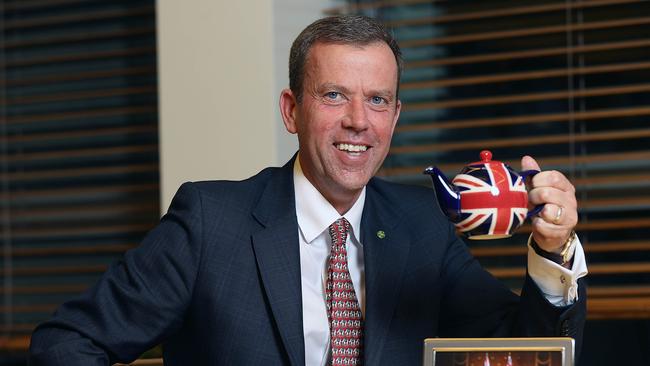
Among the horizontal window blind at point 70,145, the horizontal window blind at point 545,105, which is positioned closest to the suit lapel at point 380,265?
the horizontal window blind at point 545,105

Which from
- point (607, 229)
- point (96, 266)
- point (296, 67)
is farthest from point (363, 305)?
point (96, 266)

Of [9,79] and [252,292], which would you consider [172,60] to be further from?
[252,292]

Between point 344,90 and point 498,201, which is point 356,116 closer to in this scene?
point 344,90

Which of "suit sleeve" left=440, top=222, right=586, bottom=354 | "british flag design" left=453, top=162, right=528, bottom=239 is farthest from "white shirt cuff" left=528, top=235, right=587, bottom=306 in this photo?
"british flag design" left=453, top=162, right=528, bottom=239

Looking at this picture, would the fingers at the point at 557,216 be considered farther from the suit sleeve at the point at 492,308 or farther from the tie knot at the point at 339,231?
the tie knot at the point at 339,231

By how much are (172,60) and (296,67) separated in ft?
3.34

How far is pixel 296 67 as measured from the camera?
182 centimetres

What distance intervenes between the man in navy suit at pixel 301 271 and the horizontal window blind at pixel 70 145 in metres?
1.37

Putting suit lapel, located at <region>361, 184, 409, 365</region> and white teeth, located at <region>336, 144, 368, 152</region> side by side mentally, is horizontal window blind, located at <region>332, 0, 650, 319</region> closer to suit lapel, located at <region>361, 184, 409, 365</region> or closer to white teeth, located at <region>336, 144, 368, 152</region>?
suit lapel, located at <region>361, 184, 409, 365</region>

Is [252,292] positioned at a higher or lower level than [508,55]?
lower

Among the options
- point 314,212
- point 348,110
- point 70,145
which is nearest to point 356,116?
point 348,110

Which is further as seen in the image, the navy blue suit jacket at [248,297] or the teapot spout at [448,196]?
the navy blue suit jacket at [248,297]

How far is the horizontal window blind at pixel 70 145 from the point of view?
Answer: 3145mm

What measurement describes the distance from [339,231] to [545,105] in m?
1.20
